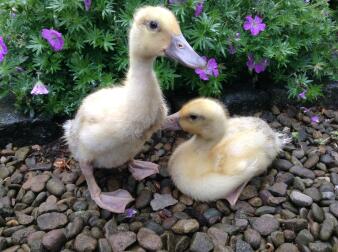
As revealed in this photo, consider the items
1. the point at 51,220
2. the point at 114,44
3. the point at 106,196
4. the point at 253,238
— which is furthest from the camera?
the point at 114,44

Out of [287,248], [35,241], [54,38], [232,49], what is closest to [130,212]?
[35,241]

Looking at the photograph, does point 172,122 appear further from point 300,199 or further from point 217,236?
point 300,199

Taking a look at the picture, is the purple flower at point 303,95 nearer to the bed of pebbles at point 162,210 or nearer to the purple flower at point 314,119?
the purple flower at point 314,119

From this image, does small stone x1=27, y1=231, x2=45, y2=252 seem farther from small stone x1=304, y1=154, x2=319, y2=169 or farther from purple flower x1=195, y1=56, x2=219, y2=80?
small stone x1=304, y1=154, x2=319, y2=169

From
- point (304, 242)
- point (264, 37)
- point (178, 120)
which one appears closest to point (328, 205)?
point (304, 242)

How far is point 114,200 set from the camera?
287cm

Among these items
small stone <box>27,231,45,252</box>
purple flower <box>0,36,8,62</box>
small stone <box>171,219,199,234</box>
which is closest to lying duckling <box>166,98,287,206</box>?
small stone <box>171,219,199,234</box>

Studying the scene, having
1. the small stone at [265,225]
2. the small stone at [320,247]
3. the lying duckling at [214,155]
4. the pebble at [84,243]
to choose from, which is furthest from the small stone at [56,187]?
the small stone at [320,247]

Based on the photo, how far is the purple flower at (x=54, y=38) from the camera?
3131 mm

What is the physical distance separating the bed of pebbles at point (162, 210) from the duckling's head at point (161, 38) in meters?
1.00

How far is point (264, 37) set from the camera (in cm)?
344

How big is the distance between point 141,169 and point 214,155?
1.74 ft

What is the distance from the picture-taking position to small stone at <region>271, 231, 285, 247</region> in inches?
105

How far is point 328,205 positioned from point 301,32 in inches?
57.9
